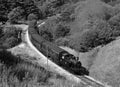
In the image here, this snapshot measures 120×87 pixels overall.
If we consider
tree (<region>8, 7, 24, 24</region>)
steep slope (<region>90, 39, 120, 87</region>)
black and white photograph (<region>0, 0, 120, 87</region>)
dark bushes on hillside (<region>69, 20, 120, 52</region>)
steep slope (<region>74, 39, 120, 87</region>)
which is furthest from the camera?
tree (<region>8, 7, 24, 24</region>)

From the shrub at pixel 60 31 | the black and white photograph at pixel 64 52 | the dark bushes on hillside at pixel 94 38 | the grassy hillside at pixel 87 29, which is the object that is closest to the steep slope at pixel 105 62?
the black and white photograph at pixel 64 52

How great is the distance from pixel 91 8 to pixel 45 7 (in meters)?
33.6

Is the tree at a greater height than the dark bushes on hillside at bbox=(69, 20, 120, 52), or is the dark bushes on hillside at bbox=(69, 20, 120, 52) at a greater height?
the dark bushes on hillside at bbox=(69, 20, 120, 52)

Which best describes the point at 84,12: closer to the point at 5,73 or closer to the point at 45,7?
the point at 45,7

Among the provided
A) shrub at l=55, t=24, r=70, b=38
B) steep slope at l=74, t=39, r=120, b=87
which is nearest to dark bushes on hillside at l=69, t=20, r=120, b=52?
steep slope at l=74, t=39, r=120, b=87

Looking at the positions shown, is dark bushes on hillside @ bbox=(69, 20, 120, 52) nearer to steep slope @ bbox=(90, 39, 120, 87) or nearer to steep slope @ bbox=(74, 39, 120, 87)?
steep slope @ bbox=(74, 39, 120, 87)

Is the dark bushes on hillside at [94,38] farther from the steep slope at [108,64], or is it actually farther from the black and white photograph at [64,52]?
the steep slope at [108,64]

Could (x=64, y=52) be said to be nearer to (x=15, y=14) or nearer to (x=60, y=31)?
(x=60, y=31)

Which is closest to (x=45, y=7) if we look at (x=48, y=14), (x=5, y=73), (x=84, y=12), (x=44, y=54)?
(x=48, y=14)

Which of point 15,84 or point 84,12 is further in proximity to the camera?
point 84,12

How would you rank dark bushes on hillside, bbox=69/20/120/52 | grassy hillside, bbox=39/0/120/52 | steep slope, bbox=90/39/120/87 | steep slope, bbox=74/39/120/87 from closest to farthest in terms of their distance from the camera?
Answer: steep slope, bbox=90/39/120/87
steep slope, bbox=74/39/120/87
dark bushes on hillside, bbox=69/20/120/52
grassy hillside, bbox=39/0/120/52

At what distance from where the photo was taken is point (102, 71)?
22.9m

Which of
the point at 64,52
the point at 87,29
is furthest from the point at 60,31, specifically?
the point at 64,52

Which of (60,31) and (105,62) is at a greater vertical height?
(105,62)
